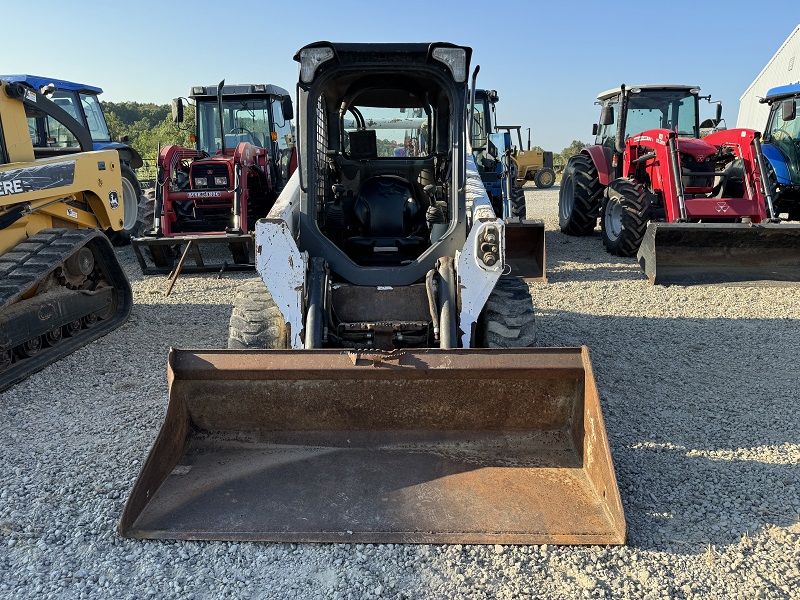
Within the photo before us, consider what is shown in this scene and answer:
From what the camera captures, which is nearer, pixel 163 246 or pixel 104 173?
pixel 104 173

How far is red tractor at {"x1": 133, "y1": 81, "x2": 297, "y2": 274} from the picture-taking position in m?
8.57

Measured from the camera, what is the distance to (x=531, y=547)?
8.57 feet

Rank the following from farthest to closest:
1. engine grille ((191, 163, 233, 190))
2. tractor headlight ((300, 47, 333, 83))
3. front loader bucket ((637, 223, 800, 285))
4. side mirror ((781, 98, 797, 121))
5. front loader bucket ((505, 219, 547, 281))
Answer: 1. engine grille ((191, 163, 233, 190))
2. side mirror ((781, 98, 797, 121))
3. front loader bucket ((505, 219, 547, 281))
4. front loader bucket ((637, 223, 800, 285))
5. tractor headlight ((300, 47, 333, 83))

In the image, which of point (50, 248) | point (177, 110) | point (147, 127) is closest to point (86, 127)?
point (177, 110)

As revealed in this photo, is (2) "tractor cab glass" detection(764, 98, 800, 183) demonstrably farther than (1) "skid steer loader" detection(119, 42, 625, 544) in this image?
Yes

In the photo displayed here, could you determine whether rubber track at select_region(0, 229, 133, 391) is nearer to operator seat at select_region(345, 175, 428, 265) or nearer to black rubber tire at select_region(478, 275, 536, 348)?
operator seat at select_region(345, 175, 428, 265)

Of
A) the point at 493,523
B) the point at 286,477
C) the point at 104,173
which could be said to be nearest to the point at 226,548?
the point at 286,477

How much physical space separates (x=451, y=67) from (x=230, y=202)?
620 centimetres

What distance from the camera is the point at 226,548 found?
2625 millimetres

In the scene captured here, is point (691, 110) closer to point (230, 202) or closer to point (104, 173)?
point (230, 202)

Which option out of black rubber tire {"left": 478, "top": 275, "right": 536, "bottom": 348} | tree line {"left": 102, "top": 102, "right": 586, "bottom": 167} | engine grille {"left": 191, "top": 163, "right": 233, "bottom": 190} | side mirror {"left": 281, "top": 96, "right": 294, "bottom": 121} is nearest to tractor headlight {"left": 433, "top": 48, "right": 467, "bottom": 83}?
black rubber tire {"left": 478, "top": 275, "right": 536, "bottom": 348}

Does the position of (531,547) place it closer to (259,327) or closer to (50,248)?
(259,327)

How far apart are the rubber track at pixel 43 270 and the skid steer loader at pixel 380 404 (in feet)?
6.64

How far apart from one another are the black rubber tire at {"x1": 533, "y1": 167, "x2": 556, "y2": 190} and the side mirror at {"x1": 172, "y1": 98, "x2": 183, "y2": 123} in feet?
59.9
